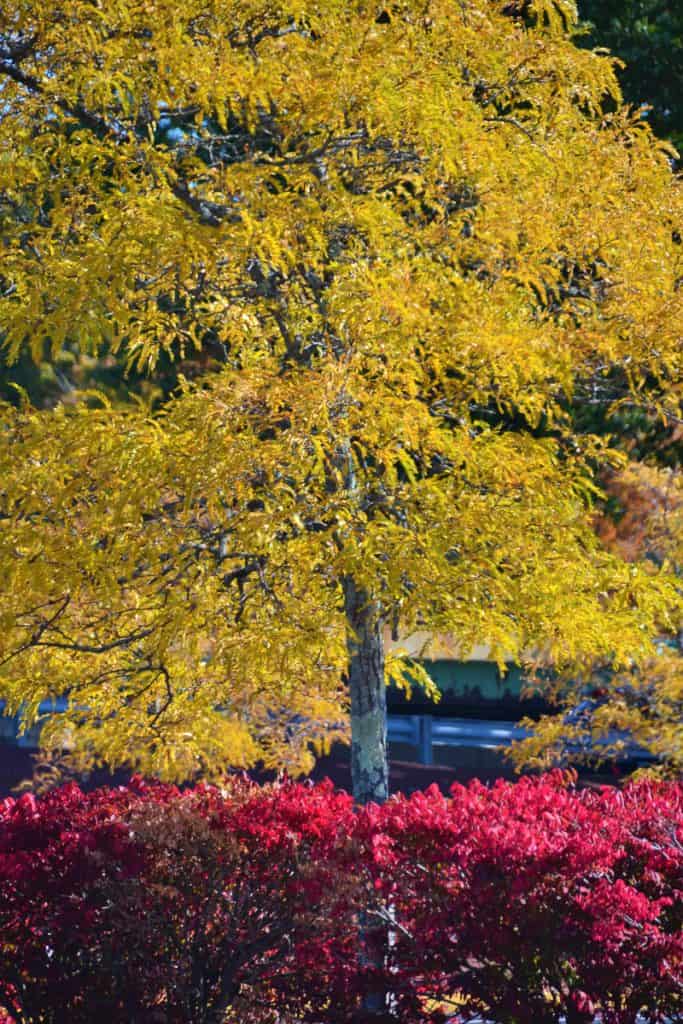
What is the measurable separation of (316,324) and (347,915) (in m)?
4.42

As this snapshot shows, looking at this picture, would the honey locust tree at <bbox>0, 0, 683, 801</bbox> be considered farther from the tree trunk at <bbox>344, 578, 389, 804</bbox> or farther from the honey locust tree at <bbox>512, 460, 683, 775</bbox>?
the honey locust tree at <bbox>512, 460, 683, 775</bbox>

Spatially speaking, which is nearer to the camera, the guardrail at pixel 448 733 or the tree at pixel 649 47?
the tree at pixel 649 47

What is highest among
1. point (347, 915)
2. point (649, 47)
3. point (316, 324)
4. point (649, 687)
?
point (649, 47)

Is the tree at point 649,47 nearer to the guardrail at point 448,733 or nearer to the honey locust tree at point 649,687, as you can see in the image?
the honey locust tree at point 649,687

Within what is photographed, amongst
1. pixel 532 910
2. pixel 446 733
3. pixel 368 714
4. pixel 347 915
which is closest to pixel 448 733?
pixel 446 733

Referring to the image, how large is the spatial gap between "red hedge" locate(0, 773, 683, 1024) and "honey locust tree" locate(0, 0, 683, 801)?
114 cm

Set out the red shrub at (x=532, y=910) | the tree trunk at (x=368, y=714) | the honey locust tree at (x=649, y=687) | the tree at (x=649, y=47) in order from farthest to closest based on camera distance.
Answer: the tree at (x=649, y=47) → the honey locust tree at (x=649, y=687) → the tree trunk at (x=368, y=714) → the red shrub at (x=532, y=910)

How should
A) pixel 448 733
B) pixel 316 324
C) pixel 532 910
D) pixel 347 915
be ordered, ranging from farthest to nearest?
pixel 448 733 < pixel 316 324 < pixel 347 915 < pixel 532 910

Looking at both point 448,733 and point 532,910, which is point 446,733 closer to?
point 448,733

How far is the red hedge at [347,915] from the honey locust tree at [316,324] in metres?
1.14

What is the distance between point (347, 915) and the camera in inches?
254

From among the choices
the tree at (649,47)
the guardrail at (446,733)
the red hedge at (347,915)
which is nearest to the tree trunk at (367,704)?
the red hedge at (347,915)

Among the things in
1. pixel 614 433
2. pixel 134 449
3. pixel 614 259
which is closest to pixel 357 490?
pixel 134 449

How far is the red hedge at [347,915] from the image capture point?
6.05 m
